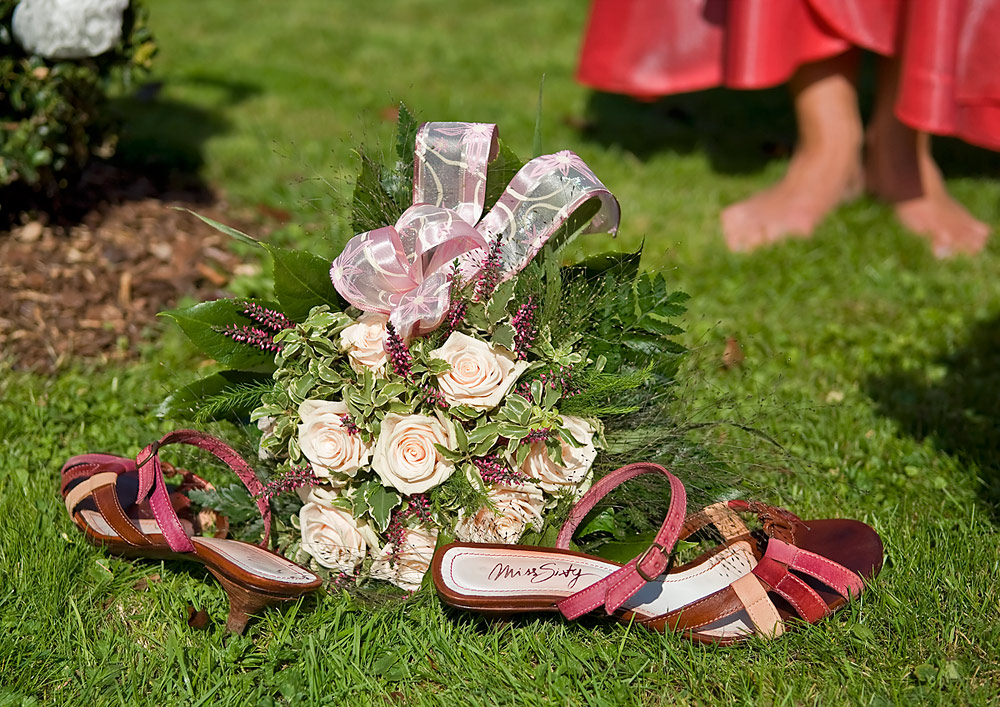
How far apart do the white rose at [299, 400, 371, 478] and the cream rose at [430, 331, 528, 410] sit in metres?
0.21

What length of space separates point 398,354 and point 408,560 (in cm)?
46

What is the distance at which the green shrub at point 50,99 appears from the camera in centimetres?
295

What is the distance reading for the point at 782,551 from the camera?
1.89 metres

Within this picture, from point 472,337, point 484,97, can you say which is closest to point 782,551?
point 472,337

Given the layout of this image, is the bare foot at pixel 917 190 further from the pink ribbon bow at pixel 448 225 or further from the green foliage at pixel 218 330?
the green foliage at pixel 218 330

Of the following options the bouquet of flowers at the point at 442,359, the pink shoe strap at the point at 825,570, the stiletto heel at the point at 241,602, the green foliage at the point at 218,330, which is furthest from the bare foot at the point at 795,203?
the stiletto heel at the point at 241,602

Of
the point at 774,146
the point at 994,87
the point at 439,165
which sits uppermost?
the point at 439,165

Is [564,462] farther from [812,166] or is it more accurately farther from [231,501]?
[812,166]

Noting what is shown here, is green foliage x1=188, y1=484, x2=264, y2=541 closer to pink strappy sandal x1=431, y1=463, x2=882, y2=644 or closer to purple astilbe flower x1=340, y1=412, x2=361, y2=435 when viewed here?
purple astilbe flower x1=340, y1=412, x2=361, y2=435

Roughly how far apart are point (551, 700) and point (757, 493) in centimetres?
72

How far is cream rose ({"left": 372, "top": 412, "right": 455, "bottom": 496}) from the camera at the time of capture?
1.72 metres

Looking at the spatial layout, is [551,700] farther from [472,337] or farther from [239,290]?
[239,290]

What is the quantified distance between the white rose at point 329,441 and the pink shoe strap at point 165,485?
0.27 meters

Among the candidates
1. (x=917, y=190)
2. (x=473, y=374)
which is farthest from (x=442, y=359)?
(x=917, y=190)
